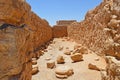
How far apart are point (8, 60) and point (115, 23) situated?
14.0 feet

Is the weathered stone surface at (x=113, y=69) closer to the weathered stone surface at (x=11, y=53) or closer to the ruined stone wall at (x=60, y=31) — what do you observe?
the weathered stone surface at (x=11, y=53)

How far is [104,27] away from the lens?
309 inches

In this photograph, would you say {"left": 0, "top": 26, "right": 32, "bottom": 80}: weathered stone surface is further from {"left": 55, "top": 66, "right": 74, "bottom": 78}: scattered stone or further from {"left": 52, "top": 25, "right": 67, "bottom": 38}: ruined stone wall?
{"left": 52, "top": 25, "right": 67, "bottom": 38}: ruined stone wall

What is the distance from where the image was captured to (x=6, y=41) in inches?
81.4

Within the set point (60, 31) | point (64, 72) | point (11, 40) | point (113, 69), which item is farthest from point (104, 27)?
point (60, 31)

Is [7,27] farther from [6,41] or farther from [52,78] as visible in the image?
[52,78]

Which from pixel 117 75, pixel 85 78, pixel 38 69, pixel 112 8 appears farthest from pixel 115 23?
pixel 38 69

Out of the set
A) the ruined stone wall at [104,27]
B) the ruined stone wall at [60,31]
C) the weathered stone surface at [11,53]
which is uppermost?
the ruined stone wall at [60,31]

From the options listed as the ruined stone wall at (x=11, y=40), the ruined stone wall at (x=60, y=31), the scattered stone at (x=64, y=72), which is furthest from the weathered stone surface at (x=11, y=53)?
the ruined stone wall at (x=60, y=31)

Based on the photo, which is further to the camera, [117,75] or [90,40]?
[90,40]

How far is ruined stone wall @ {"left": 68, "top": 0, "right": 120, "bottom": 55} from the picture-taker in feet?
18.0

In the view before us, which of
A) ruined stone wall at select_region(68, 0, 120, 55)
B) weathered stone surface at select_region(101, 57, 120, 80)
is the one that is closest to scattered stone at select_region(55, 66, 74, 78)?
ruined stone wall at select_region(68, 0, 120, 55)

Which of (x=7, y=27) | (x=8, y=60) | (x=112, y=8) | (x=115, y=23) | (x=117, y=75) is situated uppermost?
(x=112, y=8)

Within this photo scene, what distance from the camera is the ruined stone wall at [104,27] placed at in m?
5.48
